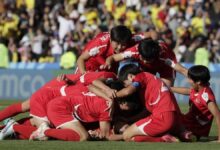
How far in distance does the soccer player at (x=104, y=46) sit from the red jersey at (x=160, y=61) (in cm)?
16

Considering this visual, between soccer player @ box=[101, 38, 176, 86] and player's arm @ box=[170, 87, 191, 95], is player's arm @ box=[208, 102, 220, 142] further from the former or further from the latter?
soccer player @ box=[101, 38, 176, 86]

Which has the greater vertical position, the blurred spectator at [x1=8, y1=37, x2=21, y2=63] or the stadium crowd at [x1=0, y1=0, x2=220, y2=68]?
the stadium crowd at [x1=0, y1=0, x2=220, y2=68]

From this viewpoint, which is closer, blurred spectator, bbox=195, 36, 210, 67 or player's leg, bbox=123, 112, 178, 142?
player's leg, bbox=123, 112, 178, 142

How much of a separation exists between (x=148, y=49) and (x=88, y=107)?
135 cm

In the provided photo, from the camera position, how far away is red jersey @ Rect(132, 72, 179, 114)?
12.6 meters

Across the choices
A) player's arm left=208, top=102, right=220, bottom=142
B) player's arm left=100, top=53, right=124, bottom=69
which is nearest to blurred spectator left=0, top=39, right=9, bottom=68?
player's arm left=100, top=53, right=124, bottom=69

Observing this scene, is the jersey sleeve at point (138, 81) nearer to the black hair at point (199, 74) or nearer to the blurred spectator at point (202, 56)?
the black hair at point (199, 74)

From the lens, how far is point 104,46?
15.1m

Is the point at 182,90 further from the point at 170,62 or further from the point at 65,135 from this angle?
the point at 65,135

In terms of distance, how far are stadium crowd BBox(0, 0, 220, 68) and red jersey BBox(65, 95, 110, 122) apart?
1317 centimetres

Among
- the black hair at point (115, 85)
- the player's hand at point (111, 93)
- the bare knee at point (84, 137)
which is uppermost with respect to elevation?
the black hair at point (115, 85)

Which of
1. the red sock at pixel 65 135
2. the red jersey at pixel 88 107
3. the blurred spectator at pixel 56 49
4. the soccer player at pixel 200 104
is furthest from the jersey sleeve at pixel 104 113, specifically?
the blurred spectator at pixel 56 49

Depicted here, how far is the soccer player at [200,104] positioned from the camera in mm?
12805

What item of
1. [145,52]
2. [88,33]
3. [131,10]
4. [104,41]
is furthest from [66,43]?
[145,52]
